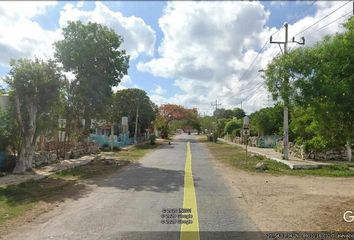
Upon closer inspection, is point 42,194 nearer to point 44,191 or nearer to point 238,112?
point 44,191

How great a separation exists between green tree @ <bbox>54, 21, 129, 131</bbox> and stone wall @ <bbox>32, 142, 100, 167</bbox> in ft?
8.42

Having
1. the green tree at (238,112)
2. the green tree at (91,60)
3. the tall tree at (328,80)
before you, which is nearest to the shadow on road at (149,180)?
the tall tree at (328,80)

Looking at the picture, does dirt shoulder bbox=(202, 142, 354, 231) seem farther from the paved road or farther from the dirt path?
the paved road

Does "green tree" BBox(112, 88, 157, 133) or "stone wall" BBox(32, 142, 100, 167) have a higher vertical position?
"green tree" BBox(112, 88, 157, 133)

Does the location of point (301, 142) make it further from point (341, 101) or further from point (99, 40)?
point (341, 101)

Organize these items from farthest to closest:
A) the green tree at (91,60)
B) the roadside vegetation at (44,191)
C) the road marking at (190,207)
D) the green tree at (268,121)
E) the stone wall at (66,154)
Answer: the green tree at (268,121) → the green tree at (91,60) → the stone wall at (66,154) → the roadside vegetation at (44,191) → the road marking at (190,207)

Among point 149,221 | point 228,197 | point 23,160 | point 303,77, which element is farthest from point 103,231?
point 23,160

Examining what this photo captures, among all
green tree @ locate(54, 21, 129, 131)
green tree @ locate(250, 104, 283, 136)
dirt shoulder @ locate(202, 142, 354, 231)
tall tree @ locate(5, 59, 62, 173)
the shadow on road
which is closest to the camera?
dirt shoulder @ locate(202, 142, 354, 231)

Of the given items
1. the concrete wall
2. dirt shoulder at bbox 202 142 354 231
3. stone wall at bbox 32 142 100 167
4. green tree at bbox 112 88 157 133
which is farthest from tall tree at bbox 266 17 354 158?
green tree at bbox 112 88 157 133

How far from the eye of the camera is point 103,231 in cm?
838

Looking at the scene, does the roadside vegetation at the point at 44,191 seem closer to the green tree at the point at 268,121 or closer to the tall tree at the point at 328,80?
the tall tree at the point at 328,80

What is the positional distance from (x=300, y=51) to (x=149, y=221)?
5.79 meters

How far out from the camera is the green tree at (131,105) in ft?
196

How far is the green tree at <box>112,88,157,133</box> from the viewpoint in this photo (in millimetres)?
59656
